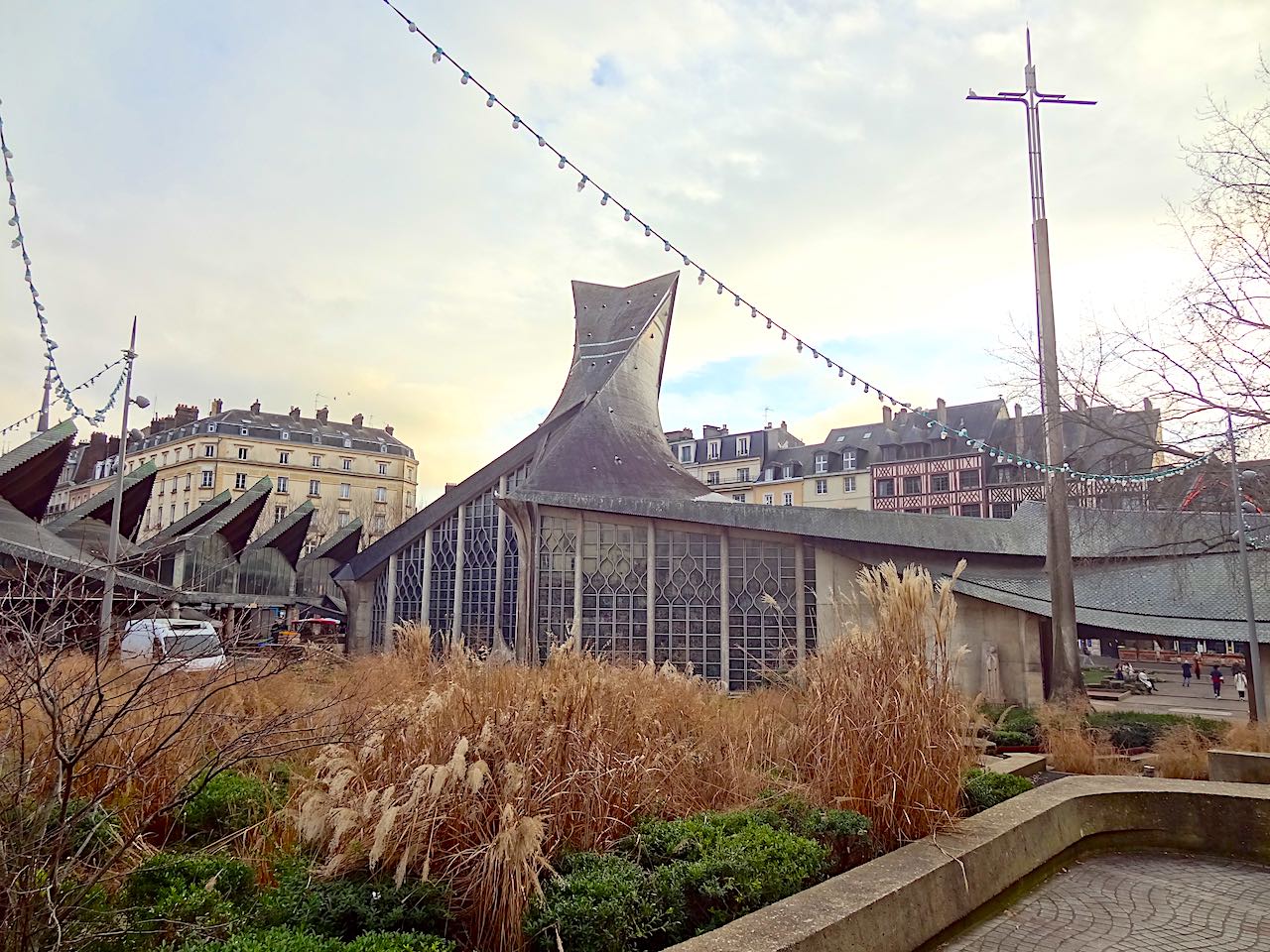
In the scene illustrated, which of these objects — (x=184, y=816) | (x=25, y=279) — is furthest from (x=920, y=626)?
(x=25, y=279)

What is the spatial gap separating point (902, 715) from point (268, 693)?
4962 mm

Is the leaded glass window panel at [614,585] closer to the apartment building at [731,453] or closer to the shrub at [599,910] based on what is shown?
the shrub at [599,910]

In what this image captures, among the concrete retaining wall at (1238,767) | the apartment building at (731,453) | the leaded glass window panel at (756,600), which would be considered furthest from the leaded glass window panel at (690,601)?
the apartment building at (731,453)

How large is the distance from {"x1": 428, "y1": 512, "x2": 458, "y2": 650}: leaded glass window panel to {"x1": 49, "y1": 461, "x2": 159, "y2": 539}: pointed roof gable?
309 inches

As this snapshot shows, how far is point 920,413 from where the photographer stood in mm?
11938

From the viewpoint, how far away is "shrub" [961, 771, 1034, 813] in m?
5.01

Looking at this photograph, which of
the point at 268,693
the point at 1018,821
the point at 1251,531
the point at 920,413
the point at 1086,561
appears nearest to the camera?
the point at 1018,821

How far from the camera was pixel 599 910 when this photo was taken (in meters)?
3.08

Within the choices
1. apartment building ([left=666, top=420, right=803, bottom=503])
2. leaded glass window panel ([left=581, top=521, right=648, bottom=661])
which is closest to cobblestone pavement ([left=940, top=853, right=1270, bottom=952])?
leaded glass window panel ([left=581, top=521, right=648, bottom=661])

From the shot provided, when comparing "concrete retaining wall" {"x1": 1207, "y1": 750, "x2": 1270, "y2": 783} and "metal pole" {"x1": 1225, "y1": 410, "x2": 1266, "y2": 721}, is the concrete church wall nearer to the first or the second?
"metal pole" {"x1": 1225, "y1": 410, "x2": 1266, "y2": 721}

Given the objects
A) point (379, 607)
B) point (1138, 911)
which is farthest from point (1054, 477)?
point (379, 607)

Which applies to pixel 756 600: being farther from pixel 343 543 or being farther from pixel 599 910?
pixel 343 543

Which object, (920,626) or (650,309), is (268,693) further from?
(650,309)

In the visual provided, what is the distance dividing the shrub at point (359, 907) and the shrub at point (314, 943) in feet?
0.47
